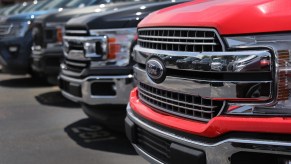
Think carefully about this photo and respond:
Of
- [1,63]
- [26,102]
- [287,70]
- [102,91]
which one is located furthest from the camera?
[1,63]

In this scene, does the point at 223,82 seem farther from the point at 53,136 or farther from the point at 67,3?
the point at 67,3

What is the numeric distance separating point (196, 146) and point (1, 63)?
7.74 metres

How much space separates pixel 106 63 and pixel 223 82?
2.54 meters

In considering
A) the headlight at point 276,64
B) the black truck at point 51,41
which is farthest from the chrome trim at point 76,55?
the headlight at point 276,64

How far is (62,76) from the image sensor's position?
588cm

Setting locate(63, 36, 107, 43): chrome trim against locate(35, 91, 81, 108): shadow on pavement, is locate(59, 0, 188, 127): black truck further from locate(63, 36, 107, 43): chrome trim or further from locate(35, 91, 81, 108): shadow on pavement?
locate(35, 91, 81, 108): shadow on pavement

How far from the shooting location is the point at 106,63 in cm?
500

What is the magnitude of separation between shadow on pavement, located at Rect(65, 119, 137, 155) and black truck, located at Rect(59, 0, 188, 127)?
28 centimetres

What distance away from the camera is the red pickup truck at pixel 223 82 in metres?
2.44

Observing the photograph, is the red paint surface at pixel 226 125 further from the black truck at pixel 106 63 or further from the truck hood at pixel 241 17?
the black truck at pixel 106 63

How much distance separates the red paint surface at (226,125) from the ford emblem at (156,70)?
268 millimetres

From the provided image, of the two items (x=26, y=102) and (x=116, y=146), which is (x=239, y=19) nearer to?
(x=116, y=146)

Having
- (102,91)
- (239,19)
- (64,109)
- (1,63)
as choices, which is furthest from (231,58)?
(1,63)

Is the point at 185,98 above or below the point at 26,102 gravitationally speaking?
above
